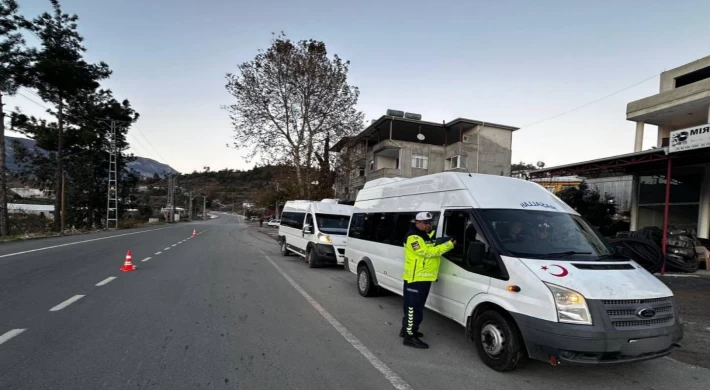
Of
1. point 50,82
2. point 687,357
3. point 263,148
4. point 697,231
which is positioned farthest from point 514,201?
point 50,82

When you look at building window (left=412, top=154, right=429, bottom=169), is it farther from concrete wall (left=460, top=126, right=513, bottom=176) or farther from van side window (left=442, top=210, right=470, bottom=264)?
van side window (left=442, top=210, right=470, bottom=264)

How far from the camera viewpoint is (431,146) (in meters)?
38.3

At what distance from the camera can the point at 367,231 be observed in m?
8.17

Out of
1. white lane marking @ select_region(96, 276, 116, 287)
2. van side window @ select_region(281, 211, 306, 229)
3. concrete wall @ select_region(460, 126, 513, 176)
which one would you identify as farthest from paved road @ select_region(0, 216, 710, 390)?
concrete wall @ select_region(460, 126, 513, 176)

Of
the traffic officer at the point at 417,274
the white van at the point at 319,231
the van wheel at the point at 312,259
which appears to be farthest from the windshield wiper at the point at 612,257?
the van wheel at the point at 312,259

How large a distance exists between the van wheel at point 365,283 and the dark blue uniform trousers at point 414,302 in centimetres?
277

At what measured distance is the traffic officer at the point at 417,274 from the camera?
486cm

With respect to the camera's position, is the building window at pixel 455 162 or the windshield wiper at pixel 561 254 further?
the building window at pixel 455 162

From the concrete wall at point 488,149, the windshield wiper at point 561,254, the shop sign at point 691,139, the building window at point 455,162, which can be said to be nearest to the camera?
the windshield wiper at point 561,254

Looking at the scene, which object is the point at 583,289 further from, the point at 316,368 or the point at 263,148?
the point at 263,148

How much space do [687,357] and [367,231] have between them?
545 centimetres

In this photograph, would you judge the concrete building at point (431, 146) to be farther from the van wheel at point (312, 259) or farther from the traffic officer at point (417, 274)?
the traffic officer at point (417, 274)

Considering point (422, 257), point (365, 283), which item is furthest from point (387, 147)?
point (422, 257)

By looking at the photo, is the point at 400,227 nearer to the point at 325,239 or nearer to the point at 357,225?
the point at 357,225
